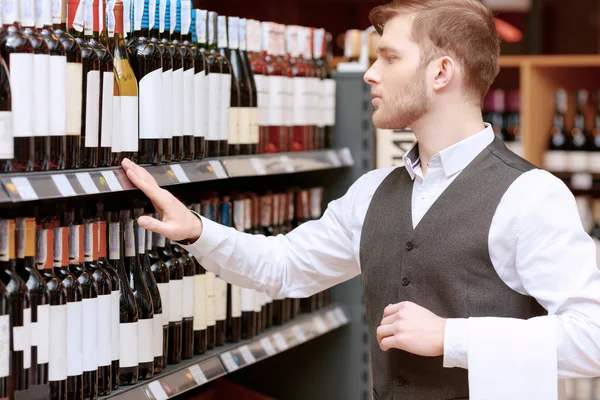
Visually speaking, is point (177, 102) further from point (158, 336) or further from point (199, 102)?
point (158, 336)

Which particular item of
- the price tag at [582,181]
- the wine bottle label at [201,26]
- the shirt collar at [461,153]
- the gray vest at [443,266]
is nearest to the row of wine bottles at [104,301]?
the wine bottle label at [201,26]

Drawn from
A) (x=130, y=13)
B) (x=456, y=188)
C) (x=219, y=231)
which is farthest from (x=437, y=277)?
(x=130, y=13)

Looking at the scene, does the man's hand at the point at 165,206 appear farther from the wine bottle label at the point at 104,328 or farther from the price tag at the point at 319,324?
the price tag at the point at 319,324

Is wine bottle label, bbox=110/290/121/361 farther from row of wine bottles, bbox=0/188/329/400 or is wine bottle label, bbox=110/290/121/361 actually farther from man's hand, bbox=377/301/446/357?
man's hand, bbox=377/301/446/357

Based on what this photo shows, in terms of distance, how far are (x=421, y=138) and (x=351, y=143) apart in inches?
55.3

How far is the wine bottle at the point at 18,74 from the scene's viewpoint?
2066 millimetres

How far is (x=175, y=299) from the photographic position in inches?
110

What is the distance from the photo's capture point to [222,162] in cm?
290

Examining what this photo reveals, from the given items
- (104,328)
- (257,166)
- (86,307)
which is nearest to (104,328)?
(104,328)

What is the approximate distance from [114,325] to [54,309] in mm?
268

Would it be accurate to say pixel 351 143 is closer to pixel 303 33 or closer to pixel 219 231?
pixel 303 33

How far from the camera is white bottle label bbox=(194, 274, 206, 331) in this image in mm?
2943

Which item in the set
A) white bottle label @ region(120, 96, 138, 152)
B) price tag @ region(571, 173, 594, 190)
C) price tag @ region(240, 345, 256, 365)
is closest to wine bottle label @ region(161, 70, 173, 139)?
white bottle label @ region(120, 96, 138, 152)

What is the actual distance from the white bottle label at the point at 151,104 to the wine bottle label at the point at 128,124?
5 cm
